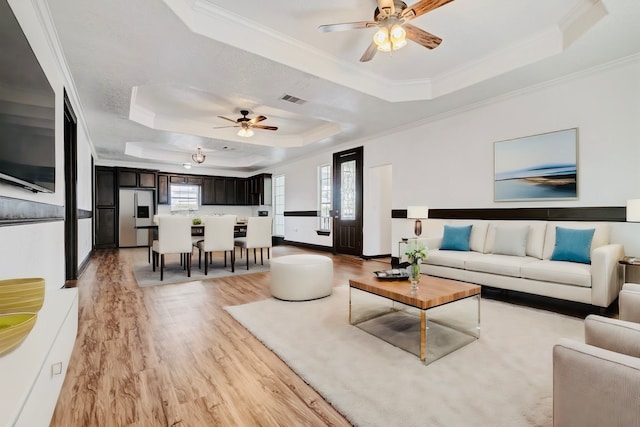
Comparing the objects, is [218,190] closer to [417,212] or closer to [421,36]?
[417,212]

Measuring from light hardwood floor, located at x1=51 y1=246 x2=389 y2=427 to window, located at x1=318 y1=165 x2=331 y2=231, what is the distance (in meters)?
4.50

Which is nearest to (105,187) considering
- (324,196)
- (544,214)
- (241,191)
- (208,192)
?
(208,192)

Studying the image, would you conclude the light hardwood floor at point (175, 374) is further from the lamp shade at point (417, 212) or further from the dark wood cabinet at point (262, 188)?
the dark wood cabinet at point (262, 188)

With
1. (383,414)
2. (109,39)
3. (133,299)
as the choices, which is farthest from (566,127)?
(133,299)

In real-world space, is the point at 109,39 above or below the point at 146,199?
above

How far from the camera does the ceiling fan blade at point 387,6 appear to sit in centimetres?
240

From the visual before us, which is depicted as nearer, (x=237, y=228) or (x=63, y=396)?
(x=63, y=396)

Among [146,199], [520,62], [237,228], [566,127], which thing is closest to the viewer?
[520,62]

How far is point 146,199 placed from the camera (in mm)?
8977

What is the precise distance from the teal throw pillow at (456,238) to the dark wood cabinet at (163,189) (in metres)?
8.25

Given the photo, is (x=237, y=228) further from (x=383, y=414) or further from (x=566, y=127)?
(x=566, y=127)

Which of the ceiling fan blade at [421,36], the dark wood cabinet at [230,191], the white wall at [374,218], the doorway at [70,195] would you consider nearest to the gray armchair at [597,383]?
the ceiling fan blade at [421,36]

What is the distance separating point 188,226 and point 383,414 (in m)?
4.04

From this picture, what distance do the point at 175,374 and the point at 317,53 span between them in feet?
11.3
